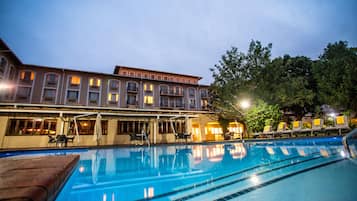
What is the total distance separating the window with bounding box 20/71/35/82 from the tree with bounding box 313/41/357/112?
3186 cm

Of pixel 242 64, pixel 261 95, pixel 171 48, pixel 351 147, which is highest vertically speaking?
pixel 171 48

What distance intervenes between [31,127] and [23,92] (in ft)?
38.9

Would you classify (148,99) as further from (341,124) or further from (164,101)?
(341,124)

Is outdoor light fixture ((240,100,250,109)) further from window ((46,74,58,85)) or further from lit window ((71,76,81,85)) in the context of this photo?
window ((46,74,58,85))

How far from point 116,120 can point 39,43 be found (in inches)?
2754

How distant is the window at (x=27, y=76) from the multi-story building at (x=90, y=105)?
0.09 meters

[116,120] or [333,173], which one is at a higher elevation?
[116,120]

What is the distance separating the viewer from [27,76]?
20.0 meters

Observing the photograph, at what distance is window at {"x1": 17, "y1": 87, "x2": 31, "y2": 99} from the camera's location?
19500 mm

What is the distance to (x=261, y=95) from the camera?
51.9 ft

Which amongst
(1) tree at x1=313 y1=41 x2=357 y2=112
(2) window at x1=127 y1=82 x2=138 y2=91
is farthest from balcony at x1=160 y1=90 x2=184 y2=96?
(1) tree at x1=313 y1=41 x2=357 y2=112

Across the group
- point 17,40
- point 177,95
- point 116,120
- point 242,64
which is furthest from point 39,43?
point 242,64

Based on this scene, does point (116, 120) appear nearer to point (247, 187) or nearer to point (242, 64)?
point (247, 187)

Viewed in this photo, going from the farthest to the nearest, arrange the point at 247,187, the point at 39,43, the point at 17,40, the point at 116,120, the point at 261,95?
the point at 39,43 < the point at 17,40 < the point at 261,95 < the point at 116,120 < the point at 247,187
